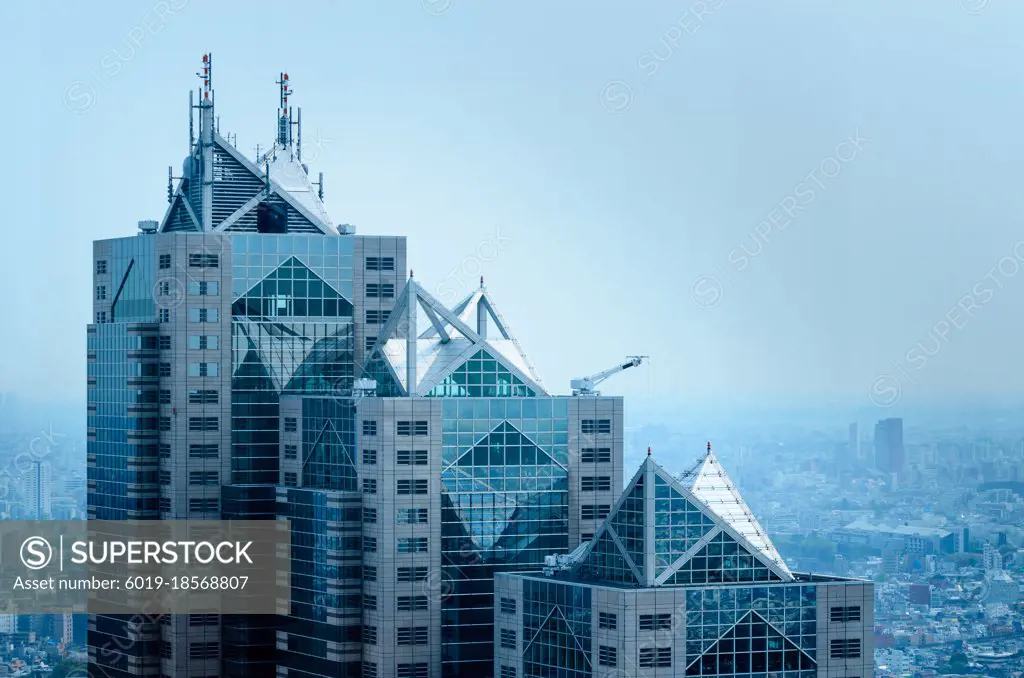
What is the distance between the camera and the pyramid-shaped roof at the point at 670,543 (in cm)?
15262

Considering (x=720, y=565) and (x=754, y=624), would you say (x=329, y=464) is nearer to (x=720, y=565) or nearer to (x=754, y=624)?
(x=720, y=565)

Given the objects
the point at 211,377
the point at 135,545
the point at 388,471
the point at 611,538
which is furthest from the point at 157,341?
the point at 611,538

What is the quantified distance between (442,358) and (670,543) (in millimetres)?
31802

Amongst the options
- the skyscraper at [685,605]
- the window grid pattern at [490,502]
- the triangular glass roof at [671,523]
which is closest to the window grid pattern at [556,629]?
the skyscraper at [685,605]

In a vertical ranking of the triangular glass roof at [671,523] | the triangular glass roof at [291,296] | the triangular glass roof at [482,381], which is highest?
the triangular glass roof at [291,296]

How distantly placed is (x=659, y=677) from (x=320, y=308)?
182 feet

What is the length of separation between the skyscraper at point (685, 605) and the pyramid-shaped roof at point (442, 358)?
22218 millimetres

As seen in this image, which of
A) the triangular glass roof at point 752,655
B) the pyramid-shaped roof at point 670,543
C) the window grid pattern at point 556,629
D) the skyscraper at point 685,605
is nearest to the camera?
the skyscraper at point 685,605

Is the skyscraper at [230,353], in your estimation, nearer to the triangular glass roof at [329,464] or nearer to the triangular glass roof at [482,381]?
the triangular glass roof at [329,464]

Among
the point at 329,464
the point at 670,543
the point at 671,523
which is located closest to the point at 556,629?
the point at 670,543

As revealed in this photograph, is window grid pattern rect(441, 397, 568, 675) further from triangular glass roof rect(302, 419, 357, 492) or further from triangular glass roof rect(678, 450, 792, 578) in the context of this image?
triangular glass roof rect(678, 450, 792, 578)

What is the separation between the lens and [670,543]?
153 m

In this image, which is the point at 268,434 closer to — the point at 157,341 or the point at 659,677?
the point at 157,341

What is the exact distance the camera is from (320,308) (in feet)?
631
